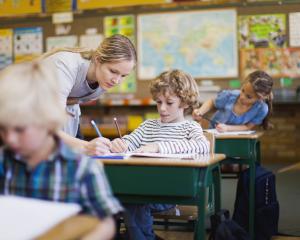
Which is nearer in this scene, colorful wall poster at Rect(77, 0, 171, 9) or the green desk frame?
the green desk frame

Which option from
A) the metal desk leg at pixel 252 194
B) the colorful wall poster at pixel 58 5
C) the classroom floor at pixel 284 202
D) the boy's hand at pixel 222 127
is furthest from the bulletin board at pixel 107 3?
the metal desk leg at pixel 252 194

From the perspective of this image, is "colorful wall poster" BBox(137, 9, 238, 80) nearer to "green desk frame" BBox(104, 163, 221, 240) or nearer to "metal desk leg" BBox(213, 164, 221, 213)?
"metal desk leg" BBox(213, 164, 221, 213)

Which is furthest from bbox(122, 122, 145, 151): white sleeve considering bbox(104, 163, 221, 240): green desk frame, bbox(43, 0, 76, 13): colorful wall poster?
bbox(43, 0, 76, 13): colorful wall poster

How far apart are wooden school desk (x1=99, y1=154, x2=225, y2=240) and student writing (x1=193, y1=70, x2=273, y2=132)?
1.74 meters

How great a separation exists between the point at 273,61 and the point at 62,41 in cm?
280

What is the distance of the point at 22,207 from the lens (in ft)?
3.31

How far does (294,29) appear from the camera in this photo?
19.8 feet

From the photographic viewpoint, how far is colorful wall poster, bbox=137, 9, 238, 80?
6.23 m

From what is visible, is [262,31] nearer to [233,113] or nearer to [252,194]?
[233,113]

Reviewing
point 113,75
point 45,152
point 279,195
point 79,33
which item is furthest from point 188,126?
point 79,33

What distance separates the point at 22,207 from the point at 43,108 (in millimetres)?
198

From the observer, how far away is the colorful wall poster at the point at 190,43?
623 centimetres

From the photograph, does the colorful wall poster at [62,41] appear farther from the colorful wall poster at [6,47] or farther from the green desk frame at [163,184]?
the green desk frame at [163,184]

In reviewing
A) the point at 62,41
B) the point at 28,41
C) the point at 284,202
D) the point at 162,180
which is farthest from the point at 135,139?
the point at 28,41
